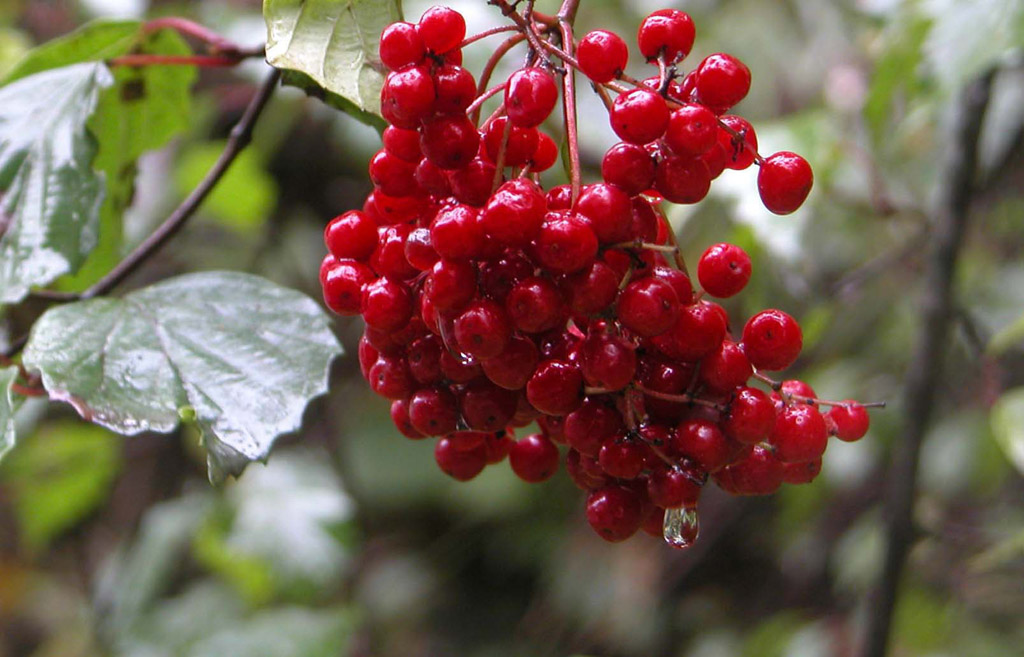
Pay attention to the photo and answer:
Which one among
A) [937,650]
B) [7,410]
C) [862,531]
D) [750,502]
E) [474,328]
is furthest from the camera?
[750,502]

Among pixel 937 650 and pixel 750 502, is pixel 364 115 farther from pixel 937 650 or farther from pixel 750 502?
pixel 750 502

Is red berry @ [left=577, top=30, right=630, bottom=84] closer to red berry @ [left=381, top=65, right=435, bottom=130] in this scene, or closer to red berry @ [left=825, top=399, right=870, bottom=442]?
red berry @ [left=381, top=65, right=435, bottom=130]

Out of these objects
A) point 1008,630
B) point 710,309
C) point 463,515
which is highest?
point 710,309

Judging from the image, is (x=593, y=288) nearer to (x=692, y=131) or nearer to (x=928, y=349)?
(x=692, y=131)

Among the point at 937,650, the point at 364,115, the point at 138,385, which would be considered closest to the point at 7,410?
the point at 138,385

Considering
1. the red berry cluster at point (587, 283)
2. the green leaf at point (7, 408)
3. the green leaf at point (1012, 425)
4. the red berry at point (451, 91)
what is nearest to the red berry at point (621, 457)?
the red berry cluster at point (587, 283)
